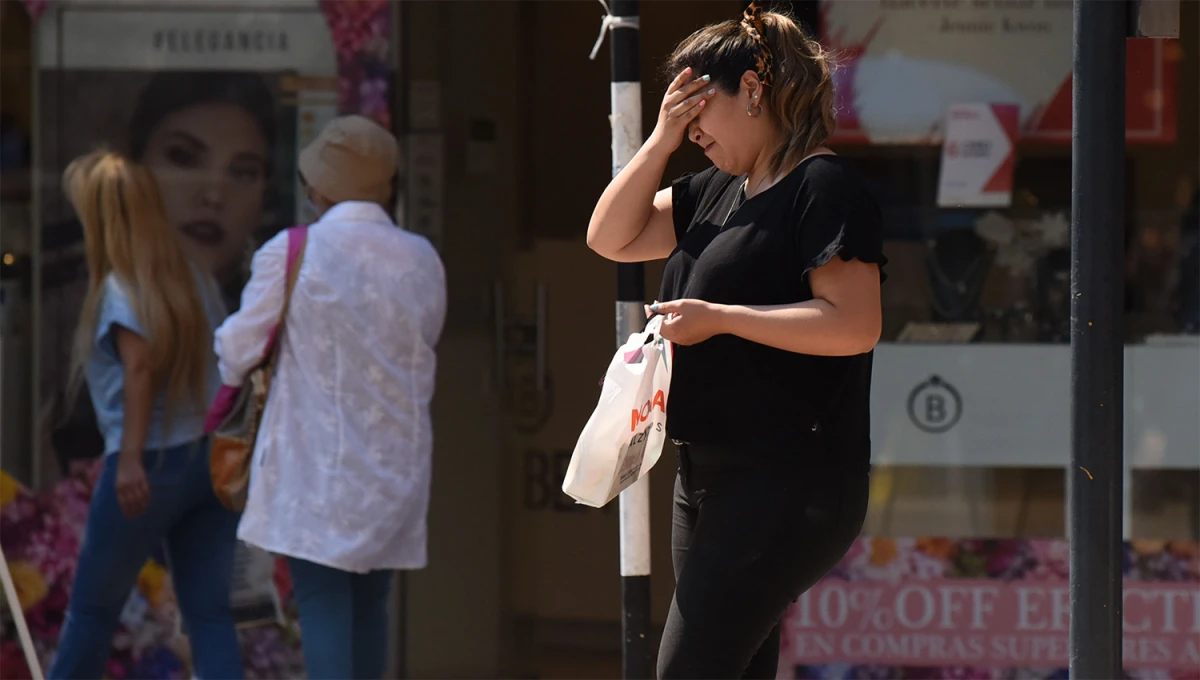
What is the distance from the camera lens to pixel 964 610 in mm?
5164

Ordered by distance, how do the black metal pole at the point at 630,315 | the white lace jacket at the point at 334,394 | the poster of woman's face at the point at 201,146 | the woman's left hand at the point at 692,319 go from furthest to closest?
the poster of woman's face at the point at 201,146 < the white lace jacket at the point at 334,394 < the black metal pole at the point at 630,315 < the woman's left hand at the point at 692,319

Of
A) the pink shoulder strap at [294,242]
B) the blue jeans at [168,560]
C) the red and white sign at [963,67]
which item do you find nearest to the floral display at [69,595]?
the blue jeans at [168,560]

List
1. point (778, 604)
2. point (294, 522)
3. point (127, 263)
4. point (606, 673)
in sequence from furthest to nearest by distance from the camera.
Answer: point (606, 673), point (127, 263), point (294, 522), point (778, 604)

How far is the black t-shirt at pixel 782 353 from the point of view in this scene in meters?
2.73

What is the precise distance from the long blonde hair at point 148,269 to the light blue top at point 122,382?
2 cm

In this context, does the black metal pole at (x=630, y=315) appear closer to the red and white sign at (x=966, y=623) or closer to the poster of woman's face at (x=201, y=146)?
the red and white sign at (x=966, y=623)

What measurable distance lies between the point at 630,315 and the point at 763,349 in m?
1.06

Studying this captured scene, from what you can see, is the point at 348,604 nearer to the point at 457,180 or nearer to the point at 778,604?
the point at 457,180

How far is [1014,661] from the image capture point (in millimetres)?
5129

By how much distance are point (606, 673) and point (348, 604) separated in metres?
1.28

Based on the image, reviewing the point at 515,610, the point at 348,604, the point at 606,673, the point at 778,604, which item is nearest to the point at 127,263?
the point at 348,604

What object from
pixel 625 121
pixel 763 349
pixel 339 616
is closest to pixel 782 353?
pixel 763 349

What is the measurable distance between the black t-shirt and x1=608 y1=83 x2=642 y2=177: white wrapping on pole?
0.97 meters

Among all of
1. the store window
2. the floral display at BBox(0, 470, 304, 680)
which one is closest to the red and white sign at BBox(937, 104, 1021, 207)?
the store window
